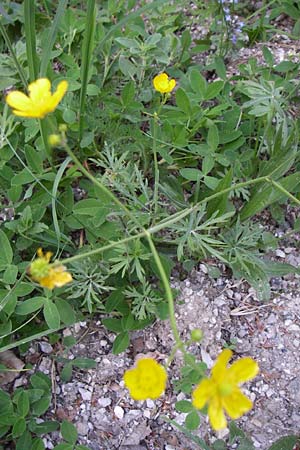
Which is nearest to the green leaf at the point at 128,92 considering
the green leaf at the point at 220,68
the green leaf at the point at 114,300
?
the green leaf at the point at 220,68

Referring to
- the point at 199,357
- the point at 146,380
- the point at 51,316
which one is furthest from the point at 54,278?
the point at 199,357

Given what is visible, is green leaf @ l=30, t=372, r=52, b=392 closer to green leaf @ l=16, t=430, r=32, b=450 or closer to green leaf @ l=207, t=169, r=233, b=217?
green leaf @ l=16, t=430, r=32, b=450

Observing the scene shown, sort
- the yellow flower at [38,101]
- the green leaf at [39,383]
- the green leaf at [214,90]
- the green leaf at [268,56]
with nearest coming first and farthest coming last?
the yellow flower at [38,101] → the green leaf at [39,383] → the green leaf at [214,90] → the green leaf at [268,56]

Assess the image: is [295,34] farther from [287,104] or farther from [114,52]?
[114,52]

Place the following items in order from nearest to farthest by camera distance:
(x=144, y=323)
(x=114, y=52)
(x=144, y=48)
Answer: (x=144, y=323), (x=144, y=48), (x=114, y=52)

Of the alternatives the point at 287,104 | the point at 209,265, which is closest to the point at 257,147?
the point at 287,104

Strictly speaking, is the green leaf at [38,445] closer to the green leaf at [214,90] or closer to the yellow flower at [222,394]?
the yellow flower at [222,394]

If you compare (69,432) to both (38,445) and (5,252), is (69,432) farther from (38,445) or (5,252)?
(5,252)
